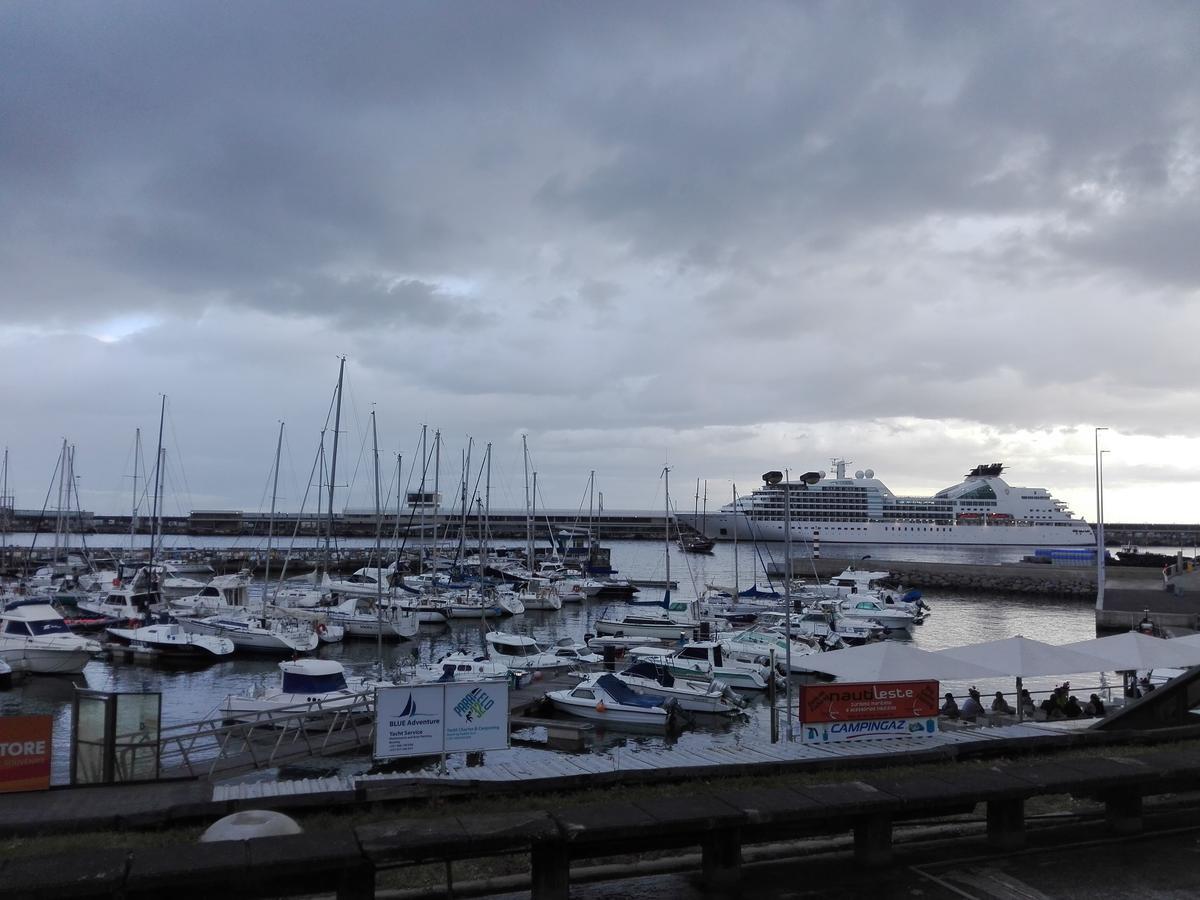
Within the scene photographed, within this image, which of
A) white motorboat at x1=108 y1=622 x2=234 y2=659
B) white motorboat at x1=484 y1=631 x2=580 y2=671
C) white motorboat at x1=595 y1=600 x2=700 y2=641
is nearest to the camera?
white motorboat at x1=484 y1=631 x2=580 y2=671

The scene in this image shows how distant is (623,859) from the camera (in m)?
7.67

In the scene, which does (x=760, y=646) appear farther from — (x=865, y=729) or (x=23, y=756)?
(x=23, y=756)

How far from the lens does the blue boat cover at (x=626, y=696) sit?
81.9ft

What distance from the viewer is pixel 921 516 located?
12375 cm

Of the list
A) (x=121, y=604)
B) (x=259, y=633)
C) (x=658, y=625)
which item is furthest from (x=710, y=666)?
(x=121, y=604)

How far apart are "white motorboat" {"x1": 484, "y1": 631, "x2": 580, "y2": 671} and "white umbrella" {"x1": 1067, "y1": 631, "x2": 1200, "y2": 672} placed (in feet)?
62.8

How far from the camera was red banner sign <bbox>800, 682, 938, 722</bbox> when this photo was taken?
40.5 feet

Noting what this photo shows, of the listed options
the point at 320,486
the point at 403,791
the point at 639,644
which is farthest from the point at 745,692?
the point at 320,486

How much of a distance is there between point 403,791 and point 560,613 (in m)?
49.5

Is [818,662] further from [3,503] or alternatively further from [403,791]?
[3,503]

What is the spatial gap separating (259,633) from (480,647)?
1035 centimetres

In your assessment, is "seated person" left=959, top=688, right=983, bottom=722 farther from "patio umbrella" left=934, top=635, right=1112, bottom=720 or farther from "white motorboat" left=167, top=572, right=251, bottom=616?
"white motorboat" left=167, top=572, right=251, bottom=616

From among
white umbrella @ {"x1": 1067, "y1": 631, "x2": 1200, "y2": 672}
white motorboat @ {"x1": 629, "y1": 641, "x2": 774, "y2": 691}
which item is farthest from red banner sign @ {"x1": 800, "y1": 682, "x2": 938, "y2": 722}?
white motorboat @ {"x1": 629, "y1": 641, "x2": 774, "y2": 691}

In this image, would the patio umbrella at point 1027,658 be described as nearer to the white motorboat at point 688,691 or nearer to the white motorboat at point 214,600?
the white motorboat at point 688,691
